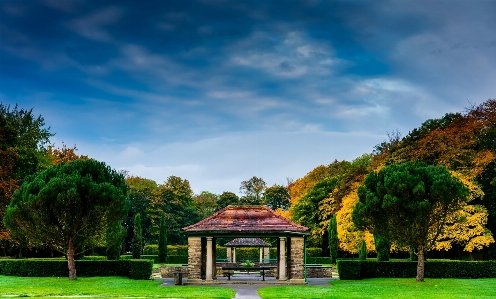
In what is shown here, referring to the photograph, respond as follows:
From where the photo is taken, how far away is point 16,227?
25.9 m

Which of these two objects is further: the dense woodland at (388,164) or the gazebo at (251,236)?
the dense woodland at (388,164)

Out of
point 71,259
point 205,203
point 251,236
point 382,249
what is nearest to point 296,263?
point 251,236

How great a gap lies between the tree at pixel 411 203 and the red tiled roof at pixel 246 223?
3.72m

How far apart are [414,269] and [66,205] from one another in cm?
1991

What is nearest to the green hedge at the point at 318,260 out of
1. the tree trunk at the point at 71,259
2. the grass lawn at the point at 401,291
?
the grass lawn at the point at 401,291

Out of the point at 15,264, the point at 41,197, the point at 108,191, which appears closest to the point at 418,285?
the point at 108,191

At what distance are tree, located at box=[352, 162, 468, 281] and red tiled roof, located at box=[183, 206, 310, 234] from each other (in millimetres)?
3722

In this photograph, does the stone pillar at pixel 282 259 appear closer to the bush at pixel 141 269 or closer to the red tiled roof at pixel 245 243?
the bush at pixel 141 269

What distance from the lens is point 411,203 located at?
24.8m

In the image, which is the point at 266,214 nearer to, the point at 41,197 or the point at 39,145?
the point at 41,197

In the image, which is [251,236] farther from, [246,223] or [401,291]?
[401,291]

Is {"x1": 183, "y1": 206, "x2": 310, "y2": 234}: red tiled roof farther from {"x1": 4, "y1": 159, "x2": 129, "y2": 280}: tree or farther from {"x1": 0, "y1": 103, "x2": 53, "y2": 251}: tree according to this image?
{"x1": 0, "y1": 103, "x2": 53, "y2": 251}: tree

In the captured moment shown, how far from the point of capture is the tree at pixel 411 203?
81.0 ft

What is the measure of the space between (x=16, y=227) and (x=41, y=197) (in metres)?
2.95
